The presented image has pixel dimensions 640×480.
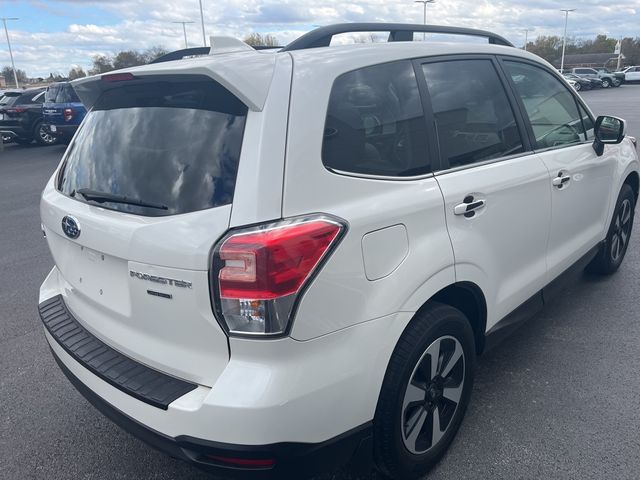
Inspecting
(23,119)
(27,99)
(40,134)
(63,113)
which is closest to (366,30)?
(63,113)

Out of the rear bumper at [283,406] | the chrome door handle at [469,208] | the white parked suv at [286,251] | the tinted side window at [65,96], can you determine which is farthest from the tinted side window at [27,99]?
the chrome door handle at [469,208]

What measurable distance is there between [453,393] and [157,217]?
5.14ft

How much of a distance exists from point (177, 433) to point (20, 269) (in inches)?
177

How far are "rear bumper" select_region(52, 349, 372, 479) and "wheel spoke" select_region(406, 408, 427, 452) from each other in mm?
321

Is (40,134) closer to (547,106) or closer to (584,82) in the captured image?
(547,106)

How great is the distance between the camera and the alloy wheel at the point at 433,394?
2.34 m

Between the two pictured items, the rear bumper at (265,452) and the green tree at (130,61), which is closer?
the rear bumper at (265,452)

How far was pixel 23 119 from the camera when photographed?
1706 cm

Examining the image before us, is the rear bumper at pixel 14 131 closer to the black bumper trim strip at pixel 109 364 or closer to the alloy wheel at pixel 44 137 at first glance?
the alloy wheel at pixel 44 137

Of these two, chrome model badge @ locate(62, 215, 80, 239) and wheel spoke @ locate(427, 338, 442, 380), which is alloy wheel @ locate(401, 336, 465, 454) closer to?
wheel spoke @ locate(427, 338, 442, 380)

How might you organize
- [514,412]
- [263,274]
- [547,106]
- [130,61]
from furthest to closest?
[130,61] < [547,106] < [514,412] < [263,274]

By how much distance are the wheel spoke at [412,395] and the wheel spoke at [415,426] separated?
71 millimetres

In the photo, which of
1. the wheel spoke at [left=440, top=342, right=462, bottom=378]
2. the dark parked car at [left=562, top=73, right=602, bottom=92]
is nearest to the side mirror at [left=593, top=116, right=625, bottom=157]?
the wheel spoke at [left=440, top=342, right=462, bottom=378]

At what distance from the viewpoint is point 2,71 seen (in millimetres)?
67688
